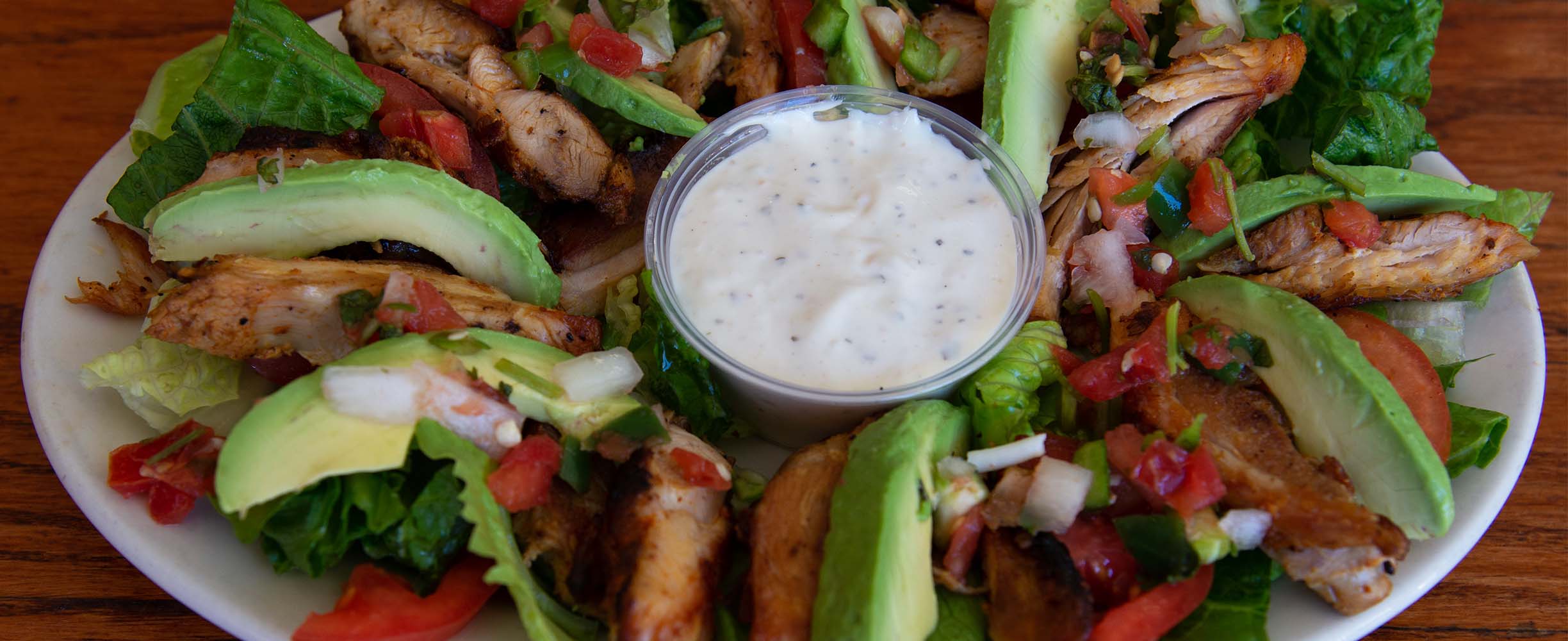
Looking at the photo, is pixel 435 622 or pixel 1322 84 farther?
pixel 1322 84

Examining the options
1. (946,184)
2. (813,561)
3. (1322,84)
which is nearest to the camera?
(813,561)

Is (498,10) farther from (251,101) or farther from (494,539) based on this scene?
(494,539)

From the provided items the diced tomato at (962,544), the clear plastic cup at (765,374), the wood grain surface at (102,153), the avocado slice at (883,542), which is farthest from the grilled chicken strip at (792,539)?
the wood grain surface at (102,153)

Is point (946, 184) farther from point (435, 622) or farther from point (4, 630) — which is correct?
point (4, 630)

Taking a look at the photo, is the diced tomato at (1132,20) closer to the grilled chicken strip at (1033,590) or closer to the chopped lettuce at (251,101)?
the grilled chicken strip at (1033,590)

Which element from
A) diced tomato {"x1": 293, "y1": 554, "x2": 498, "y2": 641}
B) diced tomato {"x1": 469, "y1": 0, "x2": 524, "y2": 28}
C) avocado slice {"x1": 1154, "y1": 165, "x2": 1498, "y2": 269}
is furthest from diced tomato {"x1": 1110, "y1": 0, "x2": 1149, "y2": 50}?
diced tomato {"x1": 293, "y1": 554, "x2": 498, "y2": 641}

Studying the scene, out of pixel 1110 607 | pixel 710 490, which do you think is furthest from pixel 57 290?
pixel 1110 607
